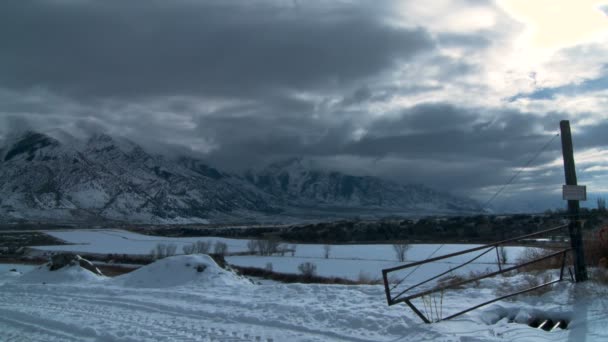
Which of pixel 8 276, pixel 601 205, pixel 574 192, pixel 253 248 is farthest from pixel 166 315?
pixel 253 248

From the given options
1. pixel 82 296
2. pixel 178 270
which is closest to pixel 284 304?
pixel 82 296

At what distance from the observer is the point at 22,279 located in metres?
25.6

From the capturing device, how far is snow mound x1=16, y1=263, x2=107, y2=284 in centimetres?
2417

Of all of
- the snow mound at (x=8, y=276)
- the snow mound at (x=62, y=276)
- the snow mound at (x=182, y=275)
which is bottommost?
the snow mound at (x=8, y=276)

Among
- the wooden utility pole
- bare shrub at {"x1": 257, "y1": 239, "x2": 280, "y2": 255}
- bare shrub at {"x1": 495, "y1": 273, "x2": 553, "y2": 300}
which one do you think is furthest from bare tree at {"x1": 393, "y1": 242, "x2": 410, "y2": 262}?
the wooden utility pole

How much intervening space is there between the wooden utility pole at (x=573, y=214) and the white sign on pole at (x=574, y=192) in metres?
0.19

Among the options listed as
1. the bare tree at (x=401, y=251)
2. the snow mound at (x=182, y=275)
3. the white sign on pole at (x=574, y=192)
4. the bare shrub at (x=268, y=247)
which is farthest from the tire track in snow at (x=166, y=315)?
the bare shrub at (x=268, y=247)

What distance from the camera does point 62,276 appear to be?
81.3ft

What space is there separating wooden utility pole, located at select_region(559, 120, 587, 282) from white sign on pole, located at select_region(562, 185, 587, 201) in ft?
0.62

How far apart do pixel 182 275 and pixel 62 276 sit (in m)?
7.27

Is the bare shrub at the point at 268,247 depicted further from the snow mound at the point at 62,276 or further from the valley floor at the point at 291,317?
the valley floor at the point at 291,317

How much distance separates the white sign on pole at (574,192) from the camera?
38.3 ft

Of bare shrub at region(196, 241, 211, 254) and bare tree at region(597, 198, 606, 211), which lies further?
bare shrub at region(196, 241, 211, 254)

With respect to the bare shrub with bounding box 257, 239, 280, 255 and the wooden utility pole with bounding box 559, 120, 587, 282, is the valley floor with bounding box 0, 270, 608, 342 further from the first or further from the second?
the bare shrub with bounding box 257, 239, 280, 255
